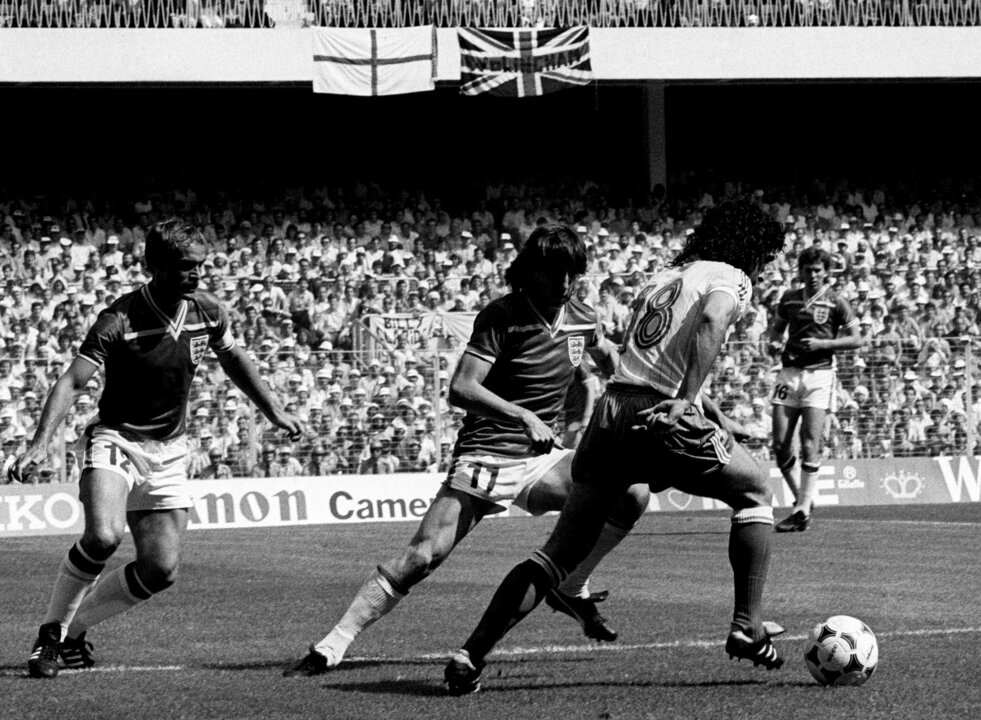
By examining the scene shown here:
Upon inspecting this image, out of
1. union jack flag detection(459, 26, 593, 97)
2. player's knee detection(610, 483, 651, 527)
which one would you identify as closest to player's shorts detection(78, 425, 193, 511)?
player's knee detection(610, 483, 651, 527)

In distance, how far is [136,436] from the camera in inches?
304

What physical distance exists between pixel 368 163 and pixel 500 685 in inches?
1062

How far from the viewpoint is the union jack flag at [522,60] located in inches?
1148

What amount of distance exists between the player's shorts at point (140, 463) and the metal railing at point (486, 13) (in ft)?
75.7

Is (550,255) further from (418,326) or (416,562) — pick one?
(418,326)

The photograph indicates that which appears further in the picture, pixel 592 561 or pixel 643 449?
pixel 592 561

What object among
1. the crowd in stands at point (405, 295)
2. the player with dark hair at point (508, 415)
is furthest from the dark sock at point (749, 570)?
the crowd in stands at point (405, 295)

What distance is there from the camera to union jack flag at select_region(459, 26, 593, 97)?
95.7 ft

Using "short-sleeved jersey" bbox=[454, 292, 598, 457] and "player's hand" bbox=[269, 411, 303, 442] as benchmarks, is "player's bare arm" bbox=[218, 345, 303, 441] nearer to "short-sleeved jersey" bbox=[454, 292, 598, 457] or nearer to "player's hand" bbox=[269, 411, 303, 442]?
"player's hand" bbox=[269, 411, 303, 442]

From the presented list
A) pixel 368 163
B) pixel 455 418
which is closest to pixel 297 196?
pixel 368 163

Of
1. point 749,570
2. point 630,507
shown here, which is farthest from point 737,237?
point 630,507

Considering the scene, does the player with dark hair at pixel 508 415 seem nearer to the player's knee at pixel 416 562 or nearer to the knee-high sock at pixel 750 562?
the player's knee at pixel 416 562

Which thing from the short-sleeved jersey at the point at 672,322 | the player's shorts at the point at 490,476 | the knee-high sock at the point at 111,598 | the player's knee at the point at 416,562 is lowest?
the knee-high sock at the point at 111,598

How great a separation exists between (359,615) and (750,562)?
5.73ft
